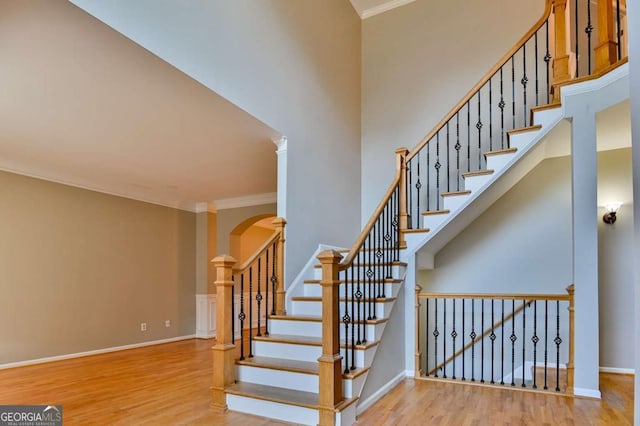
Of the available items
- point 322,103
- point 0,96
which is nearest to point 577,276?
point 322,103

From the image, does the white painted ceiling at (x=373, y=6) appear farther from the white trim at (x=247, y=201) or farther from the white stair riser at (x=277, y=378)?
the white stair riser at (x=277, y=378)

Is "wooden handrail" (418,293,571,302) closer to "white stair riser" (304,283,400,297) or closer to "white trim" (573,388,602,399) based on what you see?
"white stair riser" (304,283,400,297)

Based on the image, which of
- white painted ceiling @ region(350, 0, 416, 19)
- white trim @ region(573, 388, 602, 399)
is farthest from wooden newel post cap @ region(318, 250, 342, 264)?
white painted ceiling @ region(350, 0, 416, 19)

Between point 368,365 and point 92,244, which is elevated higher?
point 92,244

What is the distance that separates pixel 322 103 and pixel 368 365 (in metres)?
3.23

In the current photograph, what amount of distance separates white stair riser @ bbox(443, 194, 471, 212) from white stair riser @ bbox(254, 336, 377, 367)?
170 centimetres

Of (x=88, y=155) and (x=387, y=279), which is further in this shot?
(x=88, y=155)

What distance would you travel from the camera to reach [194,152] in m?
4.64

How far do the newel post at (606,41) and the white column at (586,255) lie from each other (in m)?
0.41

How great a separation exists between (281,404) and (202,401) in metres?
0.93

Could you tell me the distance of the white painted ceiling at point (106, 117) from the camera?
2.52 m

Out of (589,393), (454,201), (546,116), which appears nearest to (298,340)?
(454,201)

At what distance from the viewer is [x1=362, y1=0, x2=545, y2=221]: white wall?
5520 millimetres

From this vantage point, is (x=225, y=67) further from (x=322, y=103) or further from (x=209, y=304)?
(x=209, y=304)
